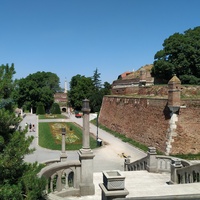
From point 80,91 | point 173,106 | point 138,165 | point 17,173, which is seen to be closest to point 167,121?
point 173,106

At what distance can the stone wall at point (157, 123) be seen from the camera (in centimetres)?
1828

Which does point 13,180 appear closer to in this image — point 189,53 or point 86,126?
point 86,126

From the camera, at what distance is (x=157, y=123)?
20.6 meters

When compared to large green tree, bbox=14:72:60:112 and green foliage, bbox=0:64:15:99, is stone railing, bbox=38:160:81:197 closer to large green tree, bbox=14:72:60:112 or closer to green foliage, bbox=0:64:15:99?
green foliage, bbox=0:64:15:99

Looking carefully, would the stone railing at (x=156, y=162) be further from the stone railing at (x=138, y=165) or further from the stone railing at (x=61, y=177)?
the stone railing at (x=61, y=177)

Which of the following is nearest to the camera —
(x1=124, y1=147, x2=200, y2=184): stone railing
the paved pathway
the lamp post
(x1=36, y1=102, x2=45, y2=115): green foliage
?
the lamp post

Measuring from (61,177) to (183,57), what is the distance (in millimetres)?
28195

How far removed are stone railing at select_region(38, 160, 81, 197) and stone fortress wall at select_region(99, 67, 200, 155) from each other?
35.6 feet

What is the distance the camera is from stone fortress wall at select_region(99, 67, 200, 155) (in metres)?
18.2

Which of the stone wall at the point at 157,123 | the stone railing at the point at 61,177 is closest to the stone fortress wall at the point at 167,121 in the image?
the stone wall at the point at 157,123

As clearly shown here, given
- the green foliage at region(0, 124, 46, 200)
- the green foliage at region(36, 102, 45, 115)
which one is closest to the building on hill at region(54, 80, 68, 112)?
the green foliage at region(36, 102, 45, 115)

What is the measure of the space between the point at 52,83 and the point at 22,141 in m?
78.3

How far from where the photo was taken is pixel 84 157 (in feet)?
27.9

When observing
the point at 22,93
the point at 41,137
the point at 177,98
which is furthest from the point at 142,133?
the point at 22,93
